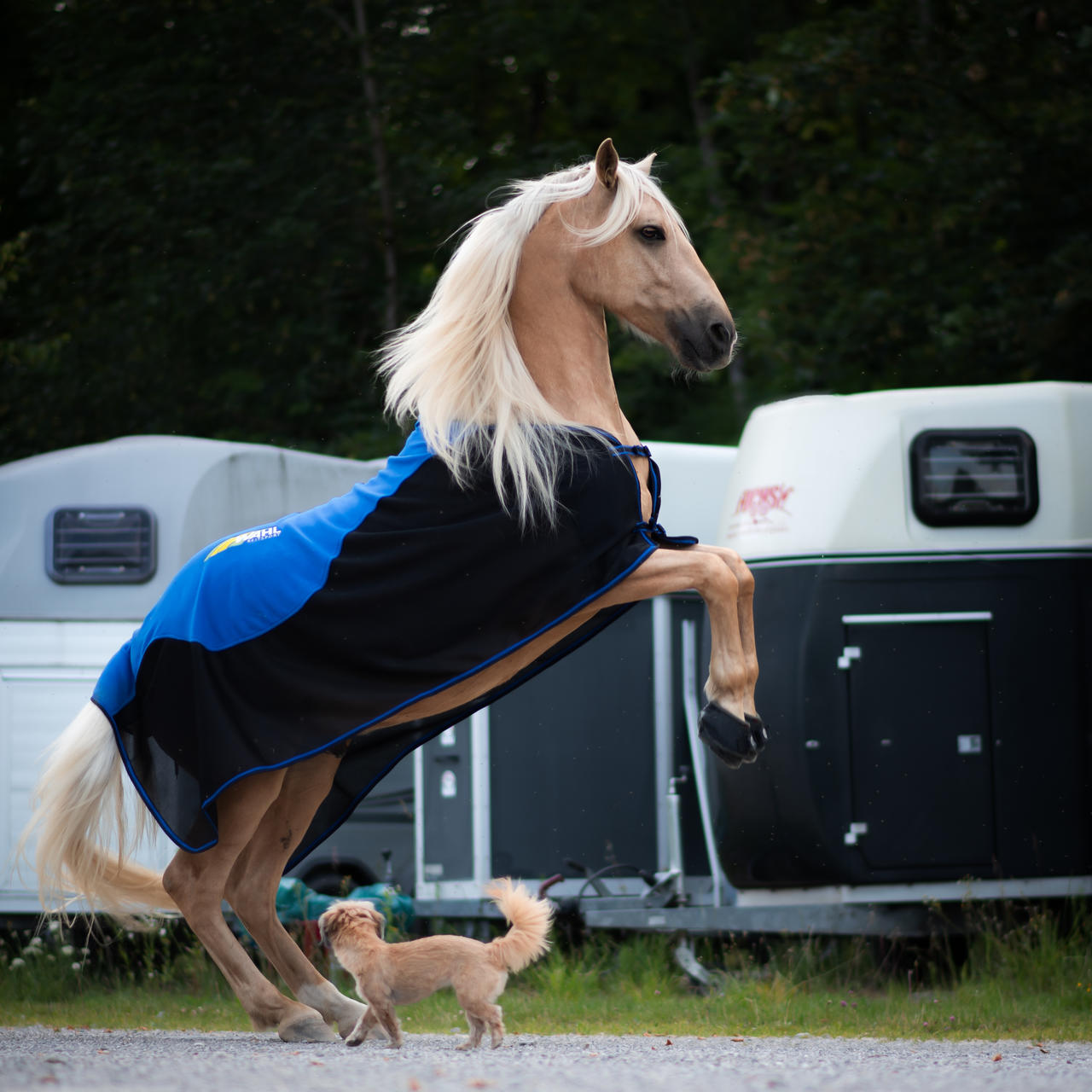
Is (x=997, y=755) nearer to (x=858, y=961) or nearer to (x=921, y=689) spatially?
(x=921, y=689)

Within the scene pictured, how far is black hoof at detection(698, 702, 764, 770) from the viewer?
5105 millimetres

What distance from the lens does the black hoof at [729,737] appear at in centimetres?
511

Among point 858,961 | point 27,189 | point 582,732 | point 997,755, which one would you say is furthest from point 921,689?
point 27,189

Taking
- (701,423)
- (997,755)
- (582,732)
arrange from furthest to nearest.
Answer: (701,423) → (582,732) → (997,755)

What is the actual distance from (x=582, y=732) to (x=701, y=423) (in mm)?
7072

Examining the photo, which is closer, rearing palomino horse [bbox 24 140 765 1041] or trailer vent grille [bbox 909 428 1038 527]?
rearing palomino horse [bbox 24 140 765 1041]

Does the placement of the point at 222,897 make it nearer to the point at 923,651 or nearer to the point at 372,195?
the point at 923,651

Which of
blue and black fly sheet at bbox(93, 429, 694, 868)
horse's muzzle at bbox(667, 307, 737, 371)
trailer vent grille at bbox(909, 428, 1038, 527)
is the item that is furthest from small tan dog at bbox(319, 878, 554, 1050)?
trailer vent grille at bbox(909, 428, 1038, 527)

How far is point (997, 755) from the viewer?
889 centimetres

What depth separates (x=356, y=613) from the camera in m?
5.34

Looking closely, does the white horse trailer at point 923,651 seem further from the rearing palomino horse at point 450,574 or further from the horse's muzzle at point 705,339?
the horse's muzzle at point 705,339

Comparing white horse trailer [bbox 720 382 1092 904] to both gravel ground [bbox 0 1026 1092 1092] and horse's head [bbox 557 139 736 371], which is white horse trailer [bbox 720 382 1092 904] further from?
horse's head [bbox 557 139 736 371]

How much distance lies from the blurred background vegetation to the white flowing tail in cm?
1001

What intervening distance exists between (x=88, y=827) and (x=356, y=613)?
156cm
